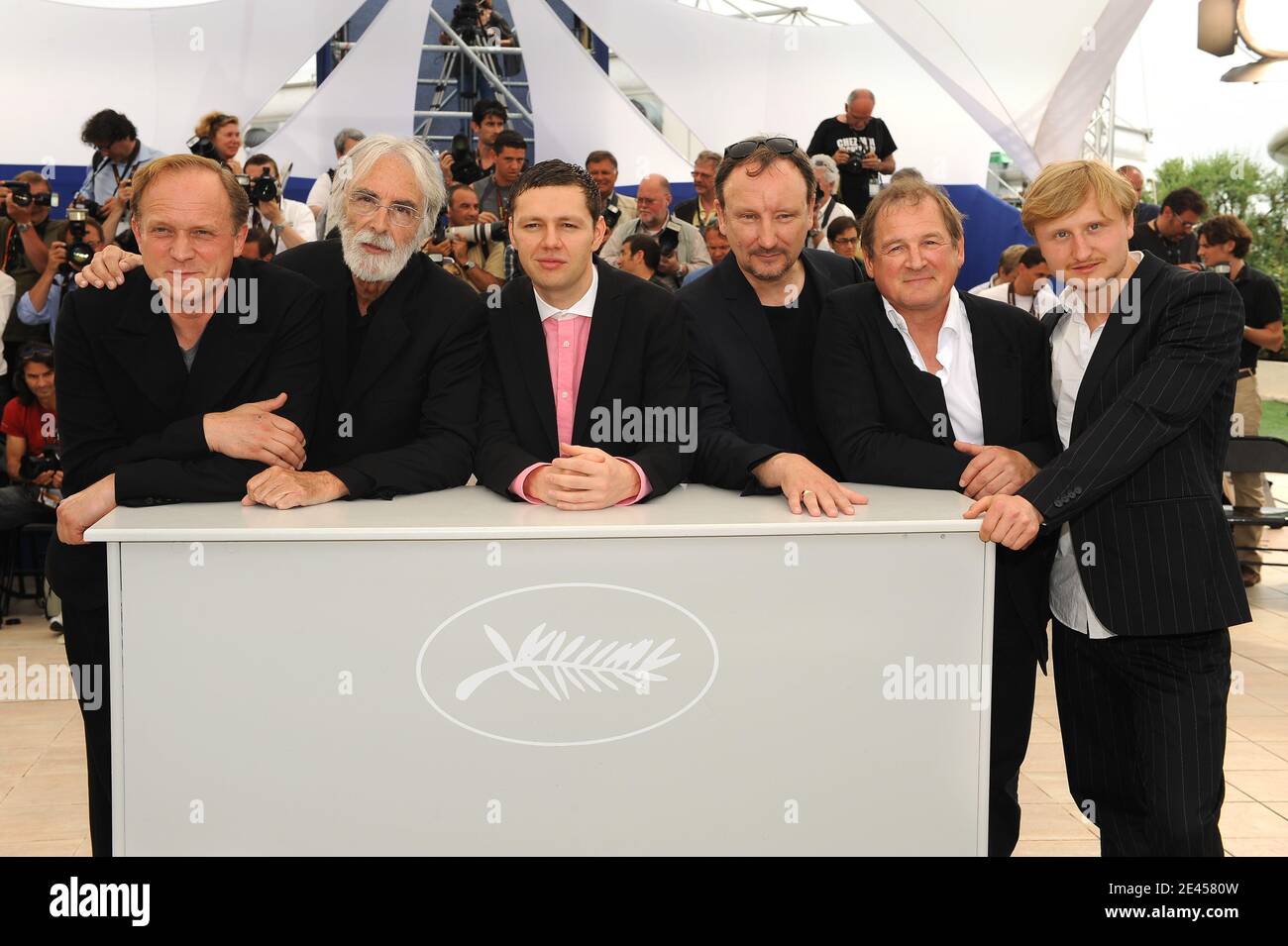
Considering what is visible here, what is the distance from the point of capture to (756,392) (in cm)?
296

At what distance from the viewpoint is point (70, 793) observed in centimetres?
404

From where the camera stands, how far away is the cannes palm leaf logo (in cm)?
225

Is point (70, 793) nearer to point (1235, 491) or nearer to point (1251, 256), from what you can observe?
point (1235, 491)

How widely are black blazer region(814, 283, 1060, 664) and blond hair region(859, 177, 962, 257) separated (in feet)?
0.49

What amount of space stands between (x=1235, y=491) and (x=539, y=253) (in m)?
6.11

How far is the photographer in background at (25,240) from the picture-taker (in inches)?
264

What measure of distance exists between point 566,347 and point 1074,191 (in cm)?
114

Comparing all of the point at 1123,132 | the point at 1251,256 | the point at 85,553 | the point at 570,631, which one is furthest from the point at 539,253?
the point at 1251,256

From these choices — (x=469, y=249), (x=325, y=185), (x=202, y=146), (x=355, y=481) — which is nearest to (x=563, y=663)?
(x=355, y=481)

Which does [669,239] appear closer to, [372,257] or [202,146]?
[202,146]

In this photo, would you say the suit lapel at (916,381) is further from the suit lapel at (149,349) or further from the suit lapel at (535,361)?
the suit lapel at (149,349)

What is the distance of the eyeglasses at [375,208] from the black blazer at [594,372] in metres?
0.31

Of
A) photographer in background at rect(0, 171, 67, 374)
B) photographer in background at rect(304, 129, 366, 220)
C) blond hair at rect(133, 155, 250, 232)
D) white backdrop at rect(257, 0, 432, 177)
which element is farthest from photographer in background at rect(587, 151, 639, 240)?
white backdrop at rect(257, 0, 432, 177)

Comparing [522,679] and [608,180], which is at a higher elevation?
[608,180]
